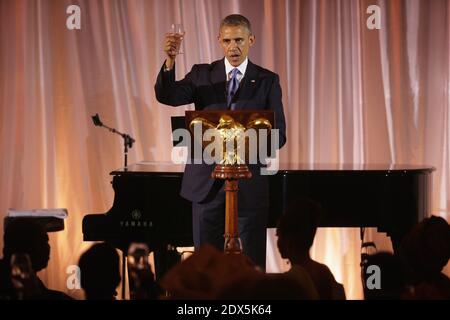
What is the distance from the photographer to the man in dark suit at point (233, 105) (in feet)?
12.9

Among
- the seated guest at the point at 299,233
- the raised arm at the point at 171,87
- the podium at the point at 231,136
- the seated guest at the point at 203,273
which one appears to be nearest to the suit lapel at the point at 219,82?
the raised arm at the point at 171,87

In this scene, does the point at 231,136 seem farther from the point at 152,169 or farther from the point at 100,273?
the point at 152,169

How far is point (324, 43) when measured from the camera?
244 inches

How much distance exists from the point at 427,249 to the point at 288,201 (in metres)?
2.44

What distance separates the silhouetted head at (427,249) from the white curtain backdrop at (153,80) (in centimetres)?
394

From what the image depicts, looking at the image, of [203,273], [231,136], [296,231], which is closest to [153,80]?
[231,136]

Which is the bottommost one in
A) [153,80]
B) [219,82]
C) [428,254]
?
[428,254]

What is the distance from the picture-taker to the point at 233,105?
155 inches

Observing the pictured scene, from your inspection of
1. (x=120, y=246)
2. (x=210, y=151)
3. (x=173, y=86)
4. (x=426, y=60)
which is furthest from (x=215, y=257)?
(x=426, y=60)

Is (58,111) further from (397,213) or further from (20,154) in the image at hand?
(397,213)

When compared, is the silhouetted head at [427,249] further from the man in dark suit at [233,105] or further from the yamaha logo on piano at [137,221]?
the yamaha logo on piano at [137,221]

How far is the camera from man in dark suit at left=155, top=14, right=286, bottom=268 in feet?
12.9
